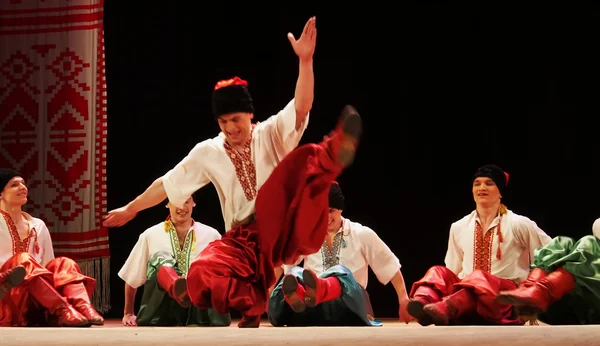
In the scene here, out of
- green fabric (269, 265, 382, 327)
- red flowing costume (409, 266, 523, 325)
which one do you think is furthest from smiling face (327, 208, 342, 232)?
red flowing costume (409, 266, 523, 325)

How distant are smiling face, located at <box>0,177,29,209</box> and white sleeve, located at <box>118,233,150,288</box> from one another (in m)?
0.68

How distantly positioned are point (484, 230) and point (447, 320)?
74 cm

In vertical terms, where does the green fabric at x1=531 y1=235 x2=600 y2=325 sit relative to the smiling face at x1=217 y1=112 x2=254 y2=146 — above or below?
below

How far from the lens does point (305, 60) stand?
3166mm

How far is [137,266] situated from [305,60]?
211 centimetres

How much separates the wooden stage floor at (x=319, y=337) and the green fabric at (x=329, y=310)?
156cm

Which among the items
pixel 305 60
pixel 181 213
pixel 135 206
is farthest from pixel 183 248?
pixel 305 60

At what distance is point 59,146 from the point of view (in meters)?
5.48

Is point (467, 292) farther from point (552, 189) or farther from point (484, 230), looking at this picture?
point (552, 189)

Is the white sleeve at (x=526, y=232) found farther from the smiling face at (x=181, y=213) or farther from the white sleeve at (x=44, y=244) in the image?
the white sleeve at (x=44, y=244)

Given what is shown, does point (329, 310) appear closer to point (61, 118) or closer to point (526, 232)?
point (526, 232)

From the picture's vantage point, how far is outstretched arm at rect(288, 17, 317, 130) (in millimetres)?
3154

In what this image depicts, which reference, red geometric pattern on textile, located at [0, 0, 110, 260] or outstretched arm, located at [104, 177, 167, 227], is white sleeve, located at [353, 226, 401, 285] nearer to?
Result: outstretched arm, located at [104, 177, 167, 227]

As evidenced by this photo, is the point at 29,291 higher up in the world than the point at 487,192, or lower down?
lower down
